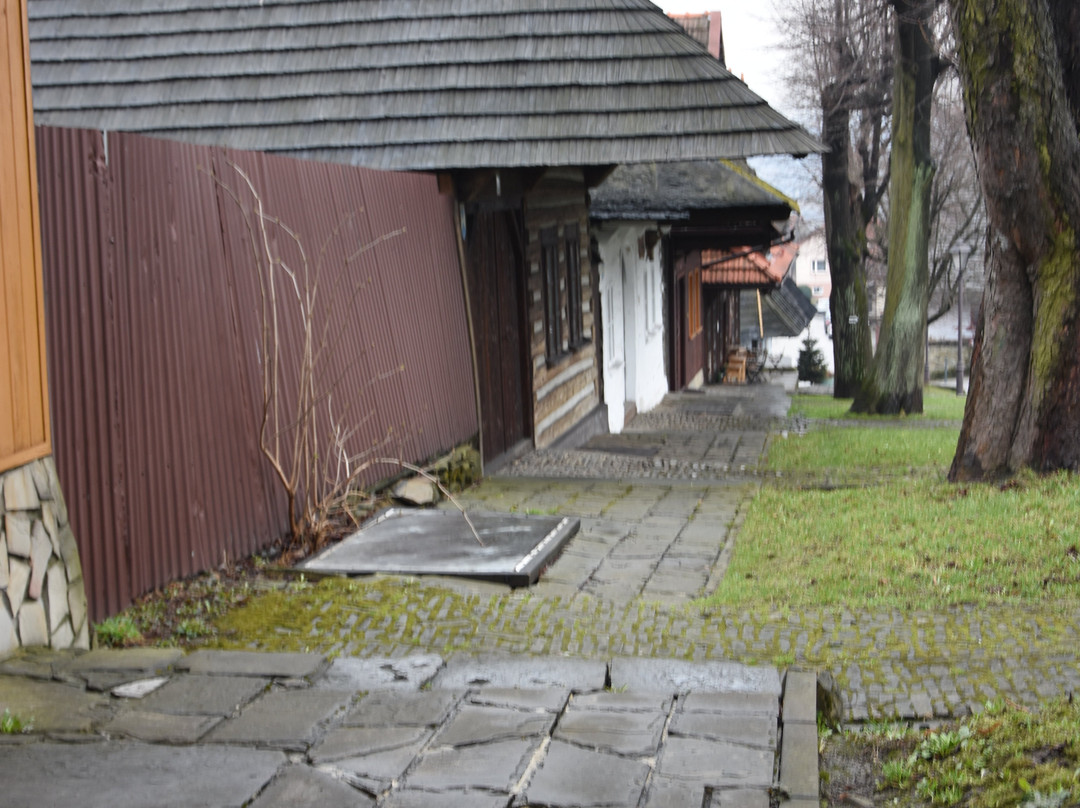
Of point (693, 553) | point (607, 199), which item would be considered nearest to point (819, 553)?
point (693, 553)

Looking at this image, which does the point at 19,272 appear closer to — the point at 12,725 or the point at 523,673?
the point at 12,725

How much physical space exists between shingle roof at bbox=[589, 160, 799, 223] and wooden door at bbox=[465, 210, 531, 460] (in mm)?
3519

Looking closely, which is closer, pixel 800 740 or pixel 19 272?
pixel 800 740

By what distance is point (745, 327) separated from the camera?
41.1 metres

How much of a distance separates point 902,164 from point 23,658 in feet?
49.4

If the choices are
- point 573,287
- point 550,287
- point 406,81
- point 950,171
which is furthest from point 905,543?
point 950,171

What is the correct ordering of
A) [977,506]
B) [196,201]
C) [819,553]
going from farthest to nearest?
[977,506]
[819,553]
[196,201]

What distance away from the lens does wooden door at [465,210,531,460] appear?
10391mm

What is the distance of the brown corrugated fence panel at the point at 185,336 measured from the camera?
493cm

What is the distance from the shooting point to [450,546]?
6.79 m

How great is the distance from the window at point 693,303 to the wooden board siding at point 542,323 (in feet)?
32.1

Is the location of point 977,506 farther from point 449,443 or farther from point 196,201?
point 196,201

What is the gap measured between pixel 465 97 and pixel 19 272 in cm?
629

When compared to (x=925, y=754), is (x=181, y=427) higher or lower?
higher
